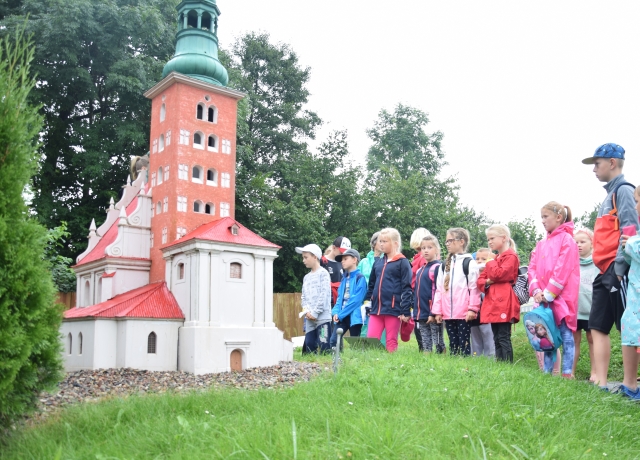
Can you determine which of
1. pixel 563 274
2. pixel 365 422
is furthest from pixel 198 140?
pixel 365 422

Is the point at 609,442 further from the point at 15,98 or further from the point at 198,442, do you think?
the point at 15,98

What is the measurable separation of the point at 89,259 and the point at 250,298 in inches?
202

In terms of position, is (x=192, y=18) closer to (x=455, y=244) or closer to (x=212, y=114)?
(x=212, y=114)

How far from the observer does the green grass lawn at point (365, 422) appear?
3.74m

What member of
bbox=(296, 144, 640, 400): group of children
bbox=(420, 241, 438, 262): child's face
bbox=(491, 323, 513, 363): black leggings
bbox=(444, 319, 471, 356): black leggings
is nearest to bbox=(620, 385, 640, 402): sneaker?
bbox=(296, 144, 640, 400): group of children

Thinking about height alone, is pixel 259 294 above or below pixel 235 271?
below

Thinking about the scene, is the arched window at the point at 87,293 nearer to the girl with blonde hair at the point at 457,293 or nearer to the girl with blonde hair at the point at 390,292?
the girl with blonde hair at the point at 390,292

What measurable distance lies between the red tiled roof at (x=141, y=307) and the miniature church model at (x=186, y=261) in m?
0.02

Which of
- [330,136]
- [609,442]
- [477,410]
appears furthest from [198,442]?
[330,136]

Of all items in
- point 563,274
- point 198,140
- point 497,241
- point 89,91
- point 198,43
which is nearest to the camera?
point 563,274

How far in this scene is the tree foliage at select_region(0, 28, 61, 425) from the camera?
13.8 feet

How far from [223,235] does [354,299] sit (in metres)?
4.10

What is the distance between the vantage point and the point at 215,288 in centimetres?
1284

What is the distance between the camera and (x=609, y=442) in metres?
4.20
